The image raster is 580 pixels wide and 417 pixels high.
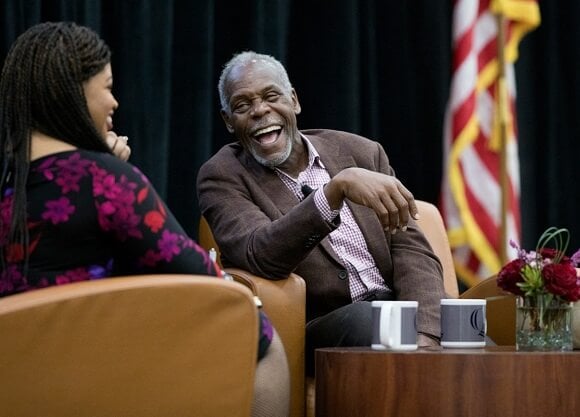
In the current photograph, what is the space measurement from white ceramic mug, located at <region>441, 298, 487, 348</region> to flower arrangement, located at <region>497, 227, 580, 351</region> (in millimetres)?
78

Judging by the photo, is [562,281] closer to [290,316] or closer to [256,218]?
[290,316]

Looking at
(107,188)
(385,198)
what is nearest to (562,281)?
(385,198)

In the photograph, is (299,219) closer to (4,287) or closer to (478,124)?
(4,287)

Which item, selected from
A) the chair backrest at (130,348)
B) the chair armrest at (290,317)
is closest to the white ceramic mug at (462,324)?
the chair armrest at (290,317)

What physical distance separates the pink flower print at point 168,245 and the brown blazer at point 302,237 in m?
0.82

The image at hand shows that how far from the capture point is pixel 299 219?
2449 mm

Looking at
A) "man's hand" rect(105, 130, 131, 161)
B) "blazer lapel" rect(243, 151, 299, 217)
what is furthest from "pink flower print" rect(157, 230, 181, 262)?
"blazer lapel" rect(243, 151, 299, 217)

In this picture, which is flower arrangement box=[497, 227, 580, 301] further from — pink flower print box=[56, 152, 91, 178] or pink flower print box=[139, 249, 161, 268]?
pink flower print box=[56, 152, 91, 178]

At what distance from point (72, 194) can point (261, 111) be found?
127 cm

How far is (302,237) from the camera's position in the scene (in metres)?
2.45

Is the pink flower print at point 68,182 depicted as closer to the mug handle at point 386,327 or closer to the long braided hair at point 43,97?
the long braided hair at point 43,97

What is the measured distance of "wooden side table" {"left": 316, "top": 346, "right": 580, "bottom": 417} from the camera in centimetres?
182

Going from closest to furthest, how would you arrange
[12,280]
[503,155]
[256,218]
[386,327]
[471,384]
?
[12,280] < [471,384] < [386,327] < [256,218] < [503,155]

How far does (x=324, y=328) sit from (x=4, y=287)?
1066 mm
